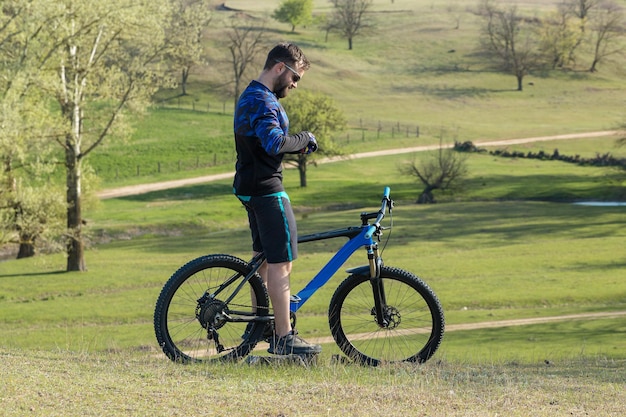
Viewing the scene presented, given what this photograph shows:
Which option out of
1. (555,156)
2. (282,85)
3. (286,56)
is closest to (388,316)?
(282,85)

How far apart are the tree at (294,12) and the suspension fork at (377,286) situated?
6351 inches

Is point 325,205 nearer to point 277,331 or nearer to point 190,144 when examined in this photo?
point 190,144

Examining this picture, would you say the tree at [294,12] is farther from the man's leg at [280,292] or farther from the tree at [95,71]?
the man's leg at [280,292]

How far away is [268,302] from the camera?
9.50m

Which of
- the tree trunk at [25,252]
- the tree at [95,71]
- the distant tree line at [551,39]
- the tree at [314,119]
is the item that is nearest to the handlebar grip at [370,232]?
the tree at [95,71]

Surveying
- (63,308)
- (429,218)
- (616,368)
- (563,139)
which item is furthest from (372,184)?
(616,368)

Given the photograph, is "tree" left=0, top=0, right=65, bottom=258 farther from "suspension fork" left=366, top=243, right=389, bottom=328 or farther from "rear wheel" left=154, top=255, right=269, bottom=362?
"suspension fork" left=366, top=243, right=389, bottom=328

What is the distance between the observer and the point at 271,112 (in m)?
8.80

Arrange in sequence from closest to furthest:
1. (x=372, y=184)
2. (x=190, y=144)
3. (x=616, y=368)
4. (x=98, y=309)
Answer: (x=616, y=368) < (x=98, y=309) < (x=372, y=184) < (x=190, y=144)

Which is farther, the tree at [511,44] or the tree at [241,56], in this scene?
the tree at [511,44]

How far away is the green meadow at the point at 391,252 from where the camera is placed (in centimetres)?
802

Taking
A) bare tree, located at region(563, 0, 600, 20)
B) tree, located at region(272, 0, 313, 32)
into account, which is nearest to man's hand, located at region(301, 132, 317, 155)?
tree, located at region(272, 0, 313, 32)

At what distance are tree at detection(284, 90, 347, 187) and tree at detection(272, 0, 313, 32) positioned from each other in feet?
259

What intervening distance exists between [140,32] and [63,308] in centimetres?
1545
